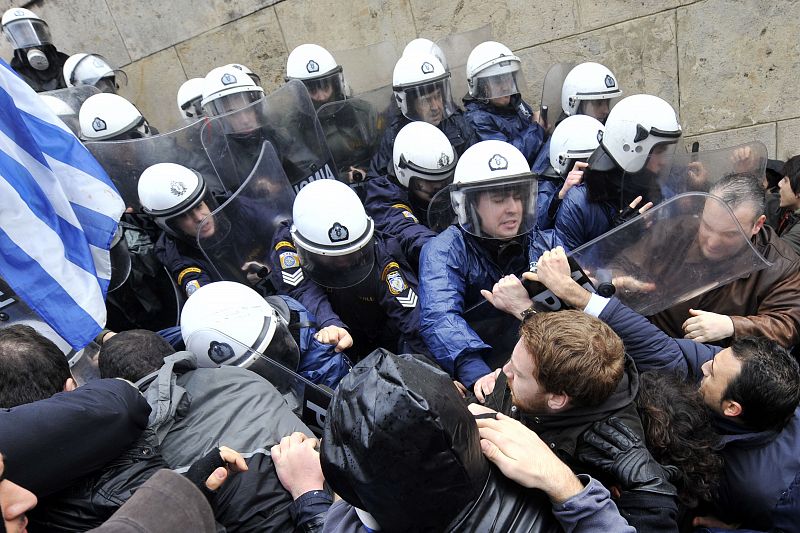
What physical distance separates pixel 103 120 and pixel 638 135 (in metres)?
4.29

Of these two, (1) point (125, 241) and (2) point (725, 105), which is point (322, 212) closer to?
(1) point (125, 241)

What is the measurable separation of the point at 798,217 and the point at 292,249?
10.7 feet

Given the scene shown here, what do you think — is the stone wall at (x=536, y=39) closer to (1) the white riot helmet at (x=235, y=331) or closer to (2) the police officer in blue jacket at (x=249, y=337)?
(2) the police officer in blue jacket at (x=249, y=337)

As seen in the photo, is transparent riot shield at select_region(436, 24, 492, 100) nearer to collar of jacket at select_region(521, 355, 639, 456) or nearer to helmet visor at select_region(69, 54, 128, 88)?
helmet visor at select_region(69, 54, 128, 88)

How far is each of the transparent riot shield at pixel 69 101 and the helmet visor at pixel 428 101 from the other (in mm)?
3154

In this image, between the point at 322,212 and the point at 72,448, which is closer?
the point at 72,448

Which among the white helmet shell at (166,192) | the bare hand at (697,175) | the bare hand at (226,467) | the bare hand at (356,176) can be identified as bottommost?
the bare hand at (697,175)

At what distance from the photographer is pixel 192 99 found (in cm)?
557

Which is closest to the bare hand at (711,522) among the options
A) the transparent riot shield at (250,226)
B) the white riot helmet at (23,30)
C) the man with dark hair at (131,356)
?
the man with dark hair at (131,356)

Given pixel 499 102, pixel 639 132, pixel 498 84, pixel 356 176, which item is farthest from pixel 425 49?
pixel 639 132

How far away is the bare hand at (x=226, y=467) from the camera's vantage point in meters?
1.51

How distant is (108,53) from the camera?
27.8ft

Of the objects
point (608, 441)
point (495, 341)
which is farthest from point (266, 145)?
point (608, 441)

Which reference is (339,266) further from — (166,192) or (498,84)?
(498,84)
